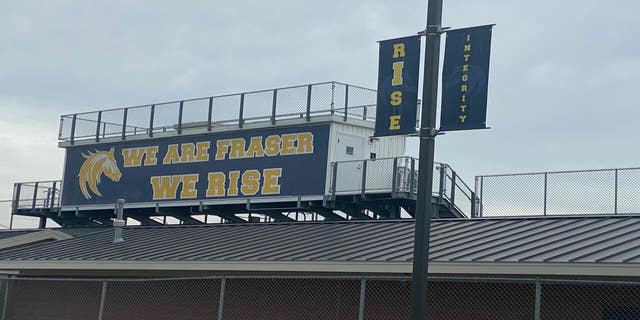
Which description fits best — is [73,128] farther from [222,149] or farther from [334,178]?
[334,178]

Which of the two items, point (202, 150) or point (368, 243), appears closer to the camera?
point (368, 243)

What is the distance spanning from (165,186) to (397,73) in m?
22.0

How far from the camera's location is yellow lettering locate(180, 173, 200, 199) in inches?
1255

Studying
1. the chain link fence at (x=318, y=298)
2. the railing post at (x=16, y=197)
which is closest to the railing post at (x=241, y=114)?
the chain link fence at (x=318, y=298)

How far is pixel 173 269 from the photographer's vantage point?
66.2ft

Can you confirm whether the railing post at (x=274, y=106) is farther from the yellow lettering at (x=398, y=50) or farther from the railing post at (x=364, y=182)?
the yellow lettering at (x=398, y=50)

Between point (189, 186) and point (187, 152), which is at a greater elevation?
point (187, 152)

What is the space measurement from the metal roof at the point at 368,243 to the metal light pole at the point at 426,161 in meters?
4.12

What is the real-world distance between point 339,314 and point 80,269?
690 centimetres

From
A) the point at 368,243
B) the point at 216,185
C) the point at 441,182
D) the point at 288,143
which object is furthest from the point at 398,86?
the point at 216,185

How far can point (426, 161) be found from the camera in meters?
Answer: 11.1

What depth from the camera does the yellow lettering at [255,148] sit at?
3072 cm

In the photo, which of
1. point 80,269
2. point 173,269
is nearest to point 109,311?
point 80,269

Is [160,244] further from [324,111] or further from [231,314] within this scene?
[324,111]
